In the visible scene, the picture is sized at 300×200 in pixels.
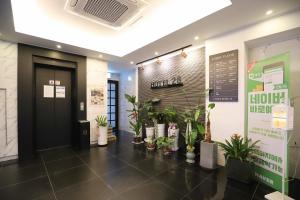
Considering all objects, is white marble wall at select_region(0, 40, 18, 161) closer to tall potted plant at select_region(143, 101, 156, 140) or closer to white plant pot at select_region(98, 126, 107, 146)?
white plant pot at select_region(98, 126, 107, 146)

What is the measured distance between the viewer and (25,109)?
148 inches

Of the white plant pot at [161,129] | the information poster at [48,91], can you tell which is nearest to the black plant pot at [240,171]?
the white plant pot at [161,129]

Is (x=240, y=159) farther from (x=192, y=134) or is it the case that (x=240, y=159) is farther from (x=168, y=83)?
(x=168, y=83)

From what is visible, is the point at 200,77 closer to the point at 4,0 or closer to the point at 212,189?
the point at 212,189

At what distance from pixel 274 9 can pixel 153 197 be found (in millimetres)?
3579

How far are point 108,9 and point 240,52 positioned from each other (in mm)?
2771

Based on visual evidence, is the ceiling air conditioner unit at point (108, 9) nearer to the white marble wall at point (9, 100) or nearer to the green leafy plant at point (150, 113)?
the white marble wall at point (9, 100)

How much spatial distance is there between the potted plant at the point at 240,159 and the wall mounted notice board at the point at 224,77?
0.89 m

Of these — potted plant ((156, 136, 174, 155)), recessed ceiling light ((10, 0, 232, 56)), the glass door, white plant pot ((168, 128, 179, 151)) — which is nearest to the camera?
recessed ceiling light ((10, 0, 232, 56))

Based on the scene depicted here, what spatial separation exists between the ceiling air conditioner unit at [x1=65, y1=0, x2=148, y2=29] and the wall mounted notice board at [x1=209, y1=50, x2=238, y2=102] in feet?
6.47

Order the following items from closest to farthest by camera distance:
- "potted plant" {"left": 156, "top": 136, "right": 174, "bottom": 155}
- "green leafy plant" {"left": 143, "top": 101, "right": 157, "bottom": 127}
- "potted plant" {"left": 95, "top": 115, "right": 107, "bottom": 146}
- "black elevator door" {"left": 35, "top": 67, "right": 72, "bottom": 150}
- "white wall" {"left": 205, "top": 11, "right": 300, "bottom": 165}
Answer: "white wall" {"left": 205, "top": 11, "right": 300, "bottom": 165}
"potted plant" {"left": 156, "top": 136, "right": 174, "bottom": 155}
"black elevator door" {"left": 35, "top": 67, "right": 72, "bottom": 150}
"potted plant" {"left": 95, "top": 115, "right": 107, "bottom": 146}
"green leafy plant" {"left": 143, "top": 101, "right": 157, "bottom": 127}

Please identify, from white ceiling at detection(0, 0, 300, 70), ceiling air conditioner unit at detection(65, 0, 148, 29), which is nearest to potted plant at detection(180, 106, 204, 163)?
white ceiling at detection(0, 0, 300, 70)

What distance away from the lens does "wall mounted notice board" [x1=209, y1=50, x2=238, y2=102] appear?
3.03m

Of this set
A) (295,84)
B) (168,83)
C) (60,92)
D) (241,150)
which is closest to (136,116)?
(168,83)
